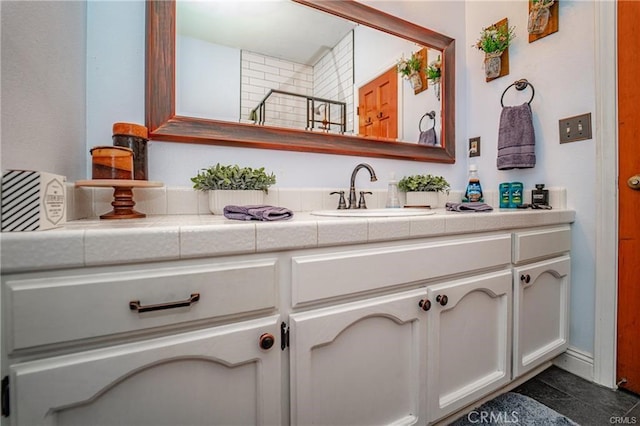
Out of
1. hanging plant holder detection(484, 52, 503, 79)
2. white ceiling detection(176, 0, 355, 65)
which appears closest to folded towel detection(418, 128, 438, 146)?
hanging plant holder detection(484, 52, 503, 79)

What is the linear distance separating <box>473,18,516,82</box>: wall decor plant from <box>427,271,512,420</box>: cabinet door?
3.85 ft

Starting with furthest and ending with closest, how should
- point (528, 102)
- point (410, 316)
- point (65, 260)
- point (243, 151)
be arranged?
point (528, 102), point (243, 151), point (410, 316), point (65, 260)

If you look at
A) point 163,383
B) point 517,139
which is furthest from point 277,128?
point 517,139

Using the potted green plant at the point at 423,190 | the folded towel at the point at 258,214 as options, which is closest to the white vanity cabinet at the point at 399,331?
the folded towel at the point at 258,214

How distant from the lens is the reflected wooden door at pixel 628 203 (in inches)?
45.1

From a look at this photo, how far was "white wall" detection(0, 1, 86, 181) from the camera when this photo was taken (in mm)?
567

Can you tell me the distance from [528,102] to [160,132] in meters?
1.72

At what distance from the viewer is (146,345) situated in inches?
21.5

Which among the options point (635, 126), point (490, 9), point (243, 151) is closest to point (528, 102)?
point (635, 126)

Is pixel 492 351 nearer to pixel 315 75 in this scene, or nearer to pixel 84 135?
pixel 315 75

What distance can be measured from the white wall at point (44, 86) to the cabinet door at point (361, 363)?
0.70 meters

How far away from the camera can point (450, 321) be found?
937mm

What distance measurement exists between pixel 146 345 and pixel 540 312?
4.71 ft

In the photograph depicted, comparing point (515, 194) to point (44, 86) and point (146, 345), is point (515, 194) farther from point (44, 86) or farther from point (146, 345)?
point (44, 86)
